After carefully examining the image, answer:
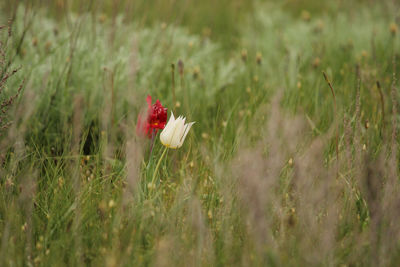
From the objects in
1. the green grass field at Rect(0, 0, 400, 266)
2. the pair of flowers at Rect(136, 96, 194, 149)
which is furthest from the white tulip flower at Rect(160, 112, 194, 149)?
the green grass field at Rect(0, 0, 400, 266)

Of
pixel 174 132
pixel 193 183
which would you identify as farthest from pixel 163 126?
pixel 193 183

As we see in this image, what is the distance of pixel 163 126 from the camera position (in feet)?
5.51

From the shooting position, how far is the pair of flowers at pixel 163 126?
158 centimetres

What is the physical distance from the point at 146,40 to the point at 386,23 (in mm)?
2430

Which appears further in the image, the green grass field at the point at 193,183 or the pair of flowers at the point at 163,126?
the pair of flowers at the point at 163,126

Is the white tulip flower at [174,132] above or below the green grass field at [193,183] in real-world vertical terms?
above

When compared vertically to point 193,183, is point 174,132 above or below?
above

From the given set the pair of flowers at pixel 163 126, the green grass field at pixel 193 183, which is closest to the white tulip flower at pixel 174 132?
the pair of flowers at pixel 163 126

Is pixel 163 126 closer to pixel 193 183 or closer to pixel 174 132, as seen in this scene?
pixel 174 132

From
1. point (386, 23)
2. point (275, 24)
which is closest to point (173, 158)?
point (275, 24)

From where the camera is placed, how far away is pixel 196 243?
1405 mm

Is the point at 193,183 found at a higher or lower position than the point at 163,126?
lower

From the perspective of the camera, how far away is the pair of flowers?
1.58 m

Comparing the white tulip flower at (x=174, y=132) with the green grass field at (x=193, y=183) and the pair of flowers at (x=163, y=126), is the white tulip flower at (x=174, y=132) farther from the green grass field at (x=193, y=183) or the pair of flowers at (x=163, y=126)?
the green grass field at (x=193, y=183)
